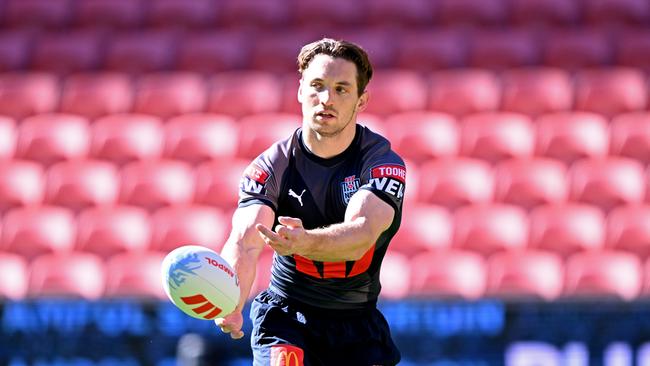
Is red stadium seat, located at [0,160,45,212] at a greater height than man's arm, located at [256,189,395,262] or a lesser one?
greater

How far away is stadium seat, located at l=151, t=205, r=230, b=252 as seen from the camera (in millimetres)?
9039

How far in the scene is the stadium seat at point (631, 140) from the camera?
9.44 metres

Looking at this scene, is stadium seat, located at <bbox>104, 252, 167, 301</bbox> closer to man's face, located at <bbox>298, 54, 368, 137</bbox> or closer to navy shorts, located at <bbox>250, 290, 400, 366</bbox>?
navy shorts, located at <bbox>250, 290, 400, 366</bbox>

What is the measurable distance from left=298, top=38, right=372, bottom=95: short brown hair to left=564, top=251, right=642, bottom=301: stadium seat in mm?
4606

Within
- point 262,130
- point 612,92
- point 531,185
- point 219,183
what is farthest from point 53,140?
point 612,92

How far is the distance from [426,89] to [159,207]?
279 cm

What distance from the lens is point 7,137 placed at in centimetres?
998

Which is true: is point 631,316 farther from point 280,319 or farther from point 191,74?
point 191,74

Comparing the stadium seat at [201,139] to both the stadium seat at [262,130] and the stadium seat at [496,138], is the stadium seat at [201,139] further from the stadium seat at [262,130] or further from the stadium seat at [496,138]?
the stadium seat at [496,138]

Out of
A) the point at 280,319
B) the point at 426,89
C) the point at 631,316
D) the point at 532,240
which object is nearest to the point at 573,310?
the point at 631,316

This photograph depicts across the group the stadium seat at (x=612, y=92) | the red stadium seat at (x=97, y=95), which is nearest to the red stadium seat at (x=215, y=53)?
the red stadium seat at (x=97, y=95)

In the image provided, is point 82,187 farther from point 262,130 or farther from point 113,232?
point 262,130

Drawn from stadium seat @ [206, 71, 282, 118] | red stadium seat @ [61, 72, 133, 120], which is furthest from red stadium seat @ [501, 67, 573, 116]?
red stadium seat @ [61, 72, 133, 120]

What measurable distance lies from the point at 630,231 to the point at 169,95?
14.8 feet
